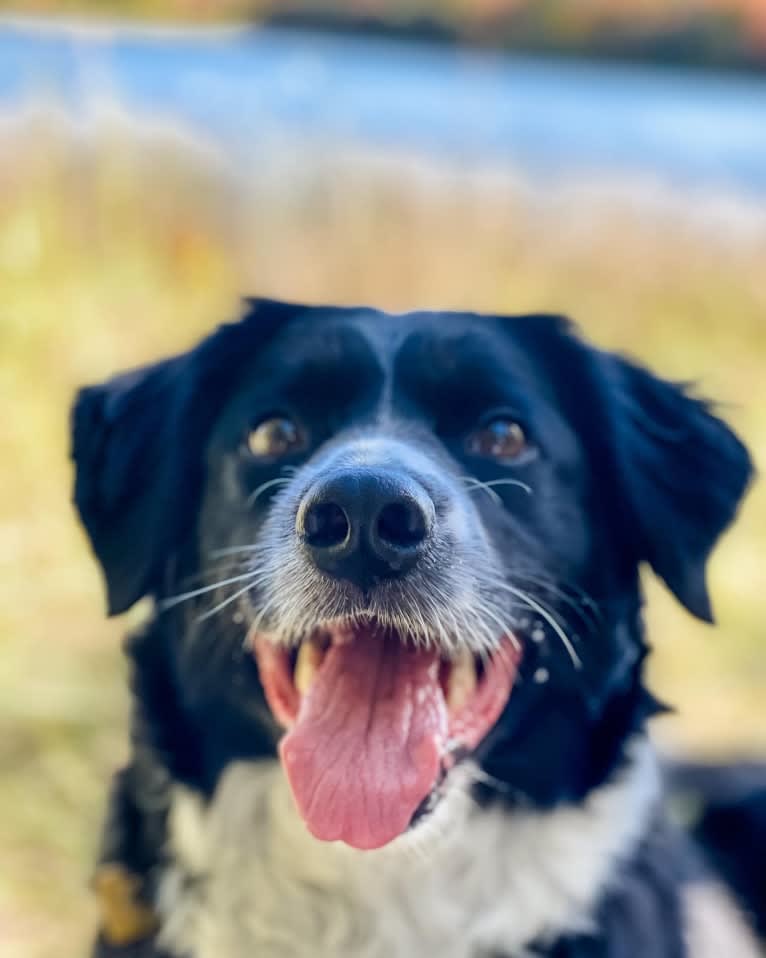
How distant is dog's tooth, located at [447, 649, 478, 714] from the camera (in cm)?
130

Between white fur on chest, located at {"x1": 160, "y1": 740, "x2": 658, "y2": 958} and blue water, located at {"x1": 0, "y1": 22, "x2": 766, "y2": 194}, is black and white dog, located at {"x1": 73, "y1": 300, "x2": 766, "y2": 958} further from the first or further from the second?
blue water, located at {"x1": 0, "y1": 22, "x2": 766, "y2": 194}

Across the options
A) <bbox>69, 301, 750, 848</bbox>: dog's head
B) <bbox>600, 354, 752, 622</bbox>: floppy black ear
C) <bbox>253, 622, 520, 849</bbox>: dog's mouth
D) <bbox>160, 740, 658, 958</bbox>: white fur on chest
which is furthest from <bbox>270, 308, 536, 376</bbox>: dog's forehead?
<bbox>160, 740, 658, 958</bbox>: white fur on chest

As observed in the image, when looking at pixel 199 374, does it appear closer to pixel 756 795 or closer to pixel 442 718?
pixel 442 718

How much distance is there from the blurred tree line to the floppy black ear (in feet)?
1.23

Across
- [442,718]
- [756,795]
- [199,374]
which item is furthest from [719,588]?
[199,374]

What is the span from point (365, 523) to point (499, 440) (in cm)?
29

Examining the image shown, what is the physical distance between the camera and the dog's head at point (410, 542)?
1.22 meters

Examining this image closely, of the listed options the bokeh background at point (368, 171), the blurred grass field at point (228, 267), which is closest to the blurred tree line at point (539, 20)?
the bokeh background at point (368, 171)

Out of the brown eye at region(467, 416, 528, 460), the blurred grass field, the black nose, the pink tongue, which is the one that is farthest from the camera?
the blurred grass field

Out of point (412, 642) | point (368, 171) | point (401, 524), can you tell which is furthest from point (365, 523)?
point (368, 171)

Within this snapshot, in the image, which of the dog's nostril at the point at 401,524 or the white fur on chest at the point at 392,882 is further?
the white fur on chest at the point at 392,882

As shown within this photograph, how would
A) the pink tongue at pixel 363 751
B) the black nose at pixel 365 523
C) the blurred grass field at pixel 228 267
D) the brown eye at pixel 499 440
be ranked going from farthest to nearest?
the blurred grass field at pixel 228 267
the brown eye at pixel 499 440
the pink tongue at pixel 363 751
the black nose at pixel 365 523

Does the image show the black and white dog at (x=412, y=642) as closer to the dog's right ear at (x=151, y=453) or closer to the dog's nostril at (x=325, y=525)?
the dog's right ear at (x=151, y=453)

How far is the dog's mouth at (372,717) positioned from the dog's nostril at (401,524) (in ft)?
0.52
